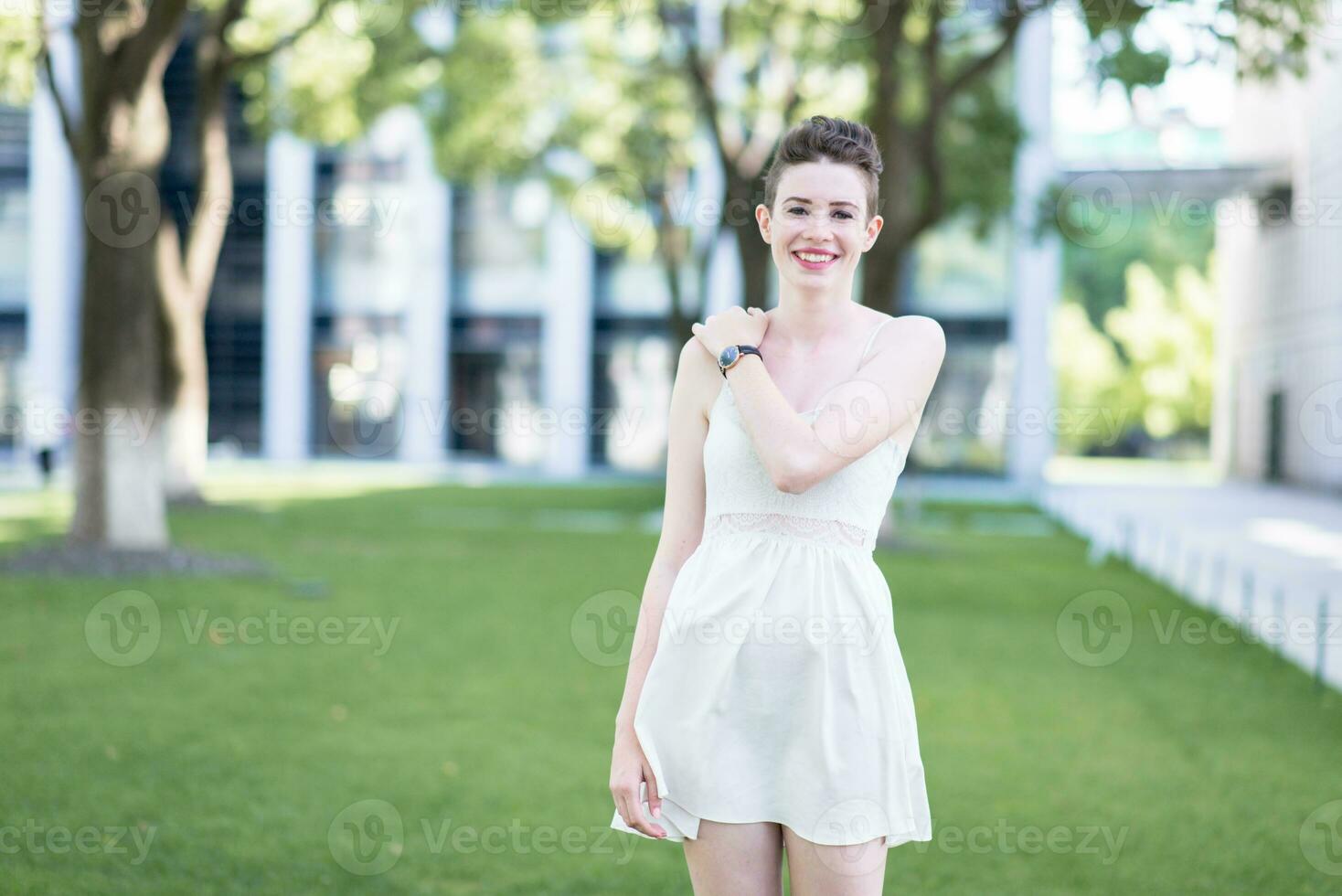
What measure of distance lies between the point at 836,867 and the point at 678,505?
775 mm

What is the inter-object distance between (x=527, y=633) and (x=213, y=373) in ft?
109

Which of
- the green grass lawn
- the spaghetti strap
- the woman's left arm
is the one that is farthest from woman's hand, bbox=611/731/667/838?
the green grass lawn

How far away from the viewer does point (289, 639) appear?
10914 mm

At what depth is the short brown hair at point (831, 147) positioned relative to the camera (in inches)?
111

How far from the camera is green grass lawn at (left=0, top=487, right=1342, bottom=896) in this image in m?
5.88

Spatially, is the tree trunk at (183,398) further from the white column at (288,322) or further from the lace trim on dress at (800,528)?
the white column at (288,322)

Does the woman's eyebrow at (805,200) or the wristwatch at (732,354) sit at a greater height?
the woman's eyebrow at (805,200)

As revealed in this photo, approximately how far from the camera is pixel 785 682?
2.77 metres

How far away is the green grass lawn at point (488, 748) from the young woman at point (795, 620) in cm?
305

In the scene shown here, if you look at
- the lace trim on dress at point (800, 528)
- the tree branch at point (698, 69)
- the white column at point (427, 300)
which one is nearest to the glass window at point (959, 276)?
the white column at point (427, 300)

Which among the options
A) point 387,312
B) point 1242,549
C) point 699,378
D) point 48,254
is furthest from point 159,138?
point 48,254

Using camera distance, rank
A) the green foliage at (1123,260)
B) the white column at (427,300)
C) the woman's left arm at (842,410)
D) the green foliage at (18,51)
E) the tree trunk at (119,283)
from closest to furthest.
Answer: the woman's left arm at (842,410)
the tree trunk at (119,283)
the green foliage at (18,51)
the white column at (427,300)
the green foliage at (1123,260)

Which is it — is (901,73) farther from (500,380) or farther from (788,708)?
(500,380)

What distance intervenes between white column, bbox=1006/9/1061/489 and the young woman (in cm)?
3323
